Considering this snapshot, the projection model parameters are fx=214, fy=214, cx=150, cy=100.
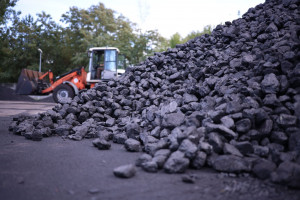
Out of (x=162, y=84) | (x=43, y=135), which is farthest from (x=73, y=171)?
(x=162, y=84)

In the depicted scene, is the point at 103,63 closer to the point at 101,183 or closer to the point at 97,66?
the point at 97,66

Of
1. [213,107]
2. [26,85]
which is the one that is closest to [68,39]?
[26,85]

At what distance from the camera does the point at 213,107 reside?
11.9 feet

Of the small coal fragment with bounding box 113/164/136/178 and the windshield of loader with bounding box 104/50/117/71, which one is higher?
the windshield of loader with bounding box 104/50/117/71

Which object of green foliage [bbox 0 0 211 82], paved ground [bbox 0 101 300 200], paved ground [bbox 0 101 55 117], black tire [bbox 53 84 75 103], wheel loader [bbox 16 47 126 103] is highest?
green foliage [bbox 0 0 211 82]

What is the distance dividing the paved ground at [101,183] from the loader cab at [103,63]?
7612 mm

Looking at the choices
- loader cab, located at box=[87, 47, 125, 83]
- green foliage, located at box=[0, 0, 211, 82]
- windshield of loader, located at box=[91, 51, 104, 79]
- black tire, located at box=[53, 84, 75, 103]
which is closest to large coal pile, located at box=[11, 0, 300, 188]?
loader cab, located at box=[87, 47, 125, 83]

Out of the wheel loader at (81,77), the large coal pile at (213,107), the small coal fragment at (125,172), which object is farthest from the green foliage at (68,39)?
the small coal fragment at (125,172)

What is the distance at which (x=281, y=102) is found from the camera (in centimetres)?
308

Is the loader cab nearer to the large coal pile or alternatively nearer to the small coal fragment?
the large coal pile

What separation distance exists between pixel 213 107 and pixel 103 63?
8180mm

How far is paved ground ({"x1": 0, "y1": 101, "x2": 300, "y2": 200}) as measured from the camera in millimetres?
1901

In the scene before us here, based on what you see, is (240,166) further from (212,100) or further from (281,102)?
(212,100)

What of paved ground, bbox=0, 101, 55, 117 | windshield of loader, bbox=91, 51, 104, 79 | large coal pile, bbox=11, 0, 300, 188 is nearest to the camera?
large coal pile, bbox=11, 0, 300, 188
